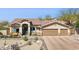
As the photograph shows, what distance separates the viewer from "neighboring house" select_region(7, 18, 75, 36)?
4113 mm

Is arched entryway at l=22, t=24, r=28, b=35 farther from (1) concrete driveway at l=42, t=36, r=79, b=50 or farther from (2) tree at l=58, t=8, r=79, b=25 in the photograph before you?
(2) tree at l=58, t=8, r=79, b=25

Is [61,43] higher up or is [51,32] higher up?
[51,32]

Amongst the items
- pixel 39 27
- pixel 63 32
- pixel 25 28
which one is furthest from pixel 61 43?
pixel 25 28

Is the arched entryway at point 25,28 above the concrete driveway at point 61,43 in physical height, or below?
above

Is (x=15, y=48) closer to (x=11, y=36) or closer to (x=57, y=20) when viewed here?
(x=11, y=36)

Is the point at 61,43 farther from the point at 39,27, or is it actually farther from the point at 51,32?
the point at 39,27

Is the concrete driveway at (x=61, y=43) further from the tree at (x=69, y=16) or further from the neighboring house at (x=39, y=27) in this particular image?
the tree at (x=69, y=16)

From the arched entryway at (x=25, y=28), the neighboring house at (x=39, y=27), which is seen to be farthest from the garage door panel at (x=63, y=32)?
the arched entryway at (x=25, y=28)

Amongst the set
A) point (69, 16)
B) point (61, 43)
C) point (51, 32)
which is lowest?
point (61, 43)

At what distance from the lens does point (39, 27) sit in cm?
415

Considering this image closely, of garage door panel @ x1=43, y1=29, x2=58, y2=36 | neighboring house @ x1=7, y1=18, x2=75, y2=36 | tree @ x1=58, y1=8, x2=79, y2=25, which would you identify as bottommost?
garage door panel @ x1=43, y1=29, x2=58, y2=36

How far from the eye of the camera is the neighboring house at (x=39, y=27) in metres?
4.11

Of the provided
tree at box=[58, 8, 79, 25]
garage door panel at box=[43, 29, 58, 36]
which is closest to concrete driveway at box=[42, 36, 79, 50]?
garage door panel at box=[43, 29, 58, 36]
